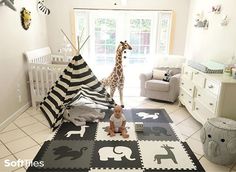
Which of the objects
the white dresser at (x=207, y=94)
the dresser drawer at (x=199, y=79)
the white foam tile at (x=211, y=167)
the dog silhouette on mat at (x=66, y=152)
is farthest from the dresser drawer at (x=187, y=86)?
the dog silhouette on mat at (x=66, y=152)

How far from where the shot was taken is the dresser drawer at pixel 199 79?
3002mm

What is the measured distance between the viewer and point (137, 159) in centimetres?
233

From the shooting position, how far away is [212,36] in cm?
369

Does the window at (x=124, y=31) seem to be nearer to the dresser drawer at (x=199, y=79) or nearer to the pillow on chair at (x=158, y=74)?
the pillow on chair at (x=158, y=74)

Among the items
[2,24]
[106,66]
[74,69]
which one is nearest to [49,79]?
[74,69]

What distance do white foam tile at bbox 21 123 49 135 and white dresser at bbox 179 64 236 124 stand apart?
2.28m

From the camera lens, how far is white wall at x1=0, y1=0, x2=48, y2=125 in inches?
121

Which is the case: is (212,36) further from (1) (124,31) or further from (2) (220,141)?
(2) (220,141)

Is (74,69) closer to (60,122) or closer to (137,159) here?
(60,122)

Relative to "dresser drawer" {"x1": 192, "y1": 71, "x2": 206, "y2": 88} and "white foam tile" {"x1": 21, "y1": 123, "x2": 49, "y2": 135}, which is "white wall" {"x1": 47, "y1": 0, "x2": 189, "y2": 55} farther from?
"white foam tile" {"x1": 21, "y1": 123, "x2": 49, "y2": 135}

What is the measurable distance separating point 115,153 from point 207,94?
1478 mm

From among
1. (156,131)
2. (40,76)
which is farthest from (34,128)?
(156,131)

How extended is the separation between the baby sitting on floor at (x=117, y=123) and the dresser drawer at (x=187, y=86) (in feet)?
4.30

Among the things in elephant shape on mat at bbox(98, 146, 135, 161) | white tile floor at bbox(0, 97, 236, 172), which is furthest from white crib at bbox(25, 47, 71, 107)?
elephant shape on mat at bbox(98, 146, 135, 161)
